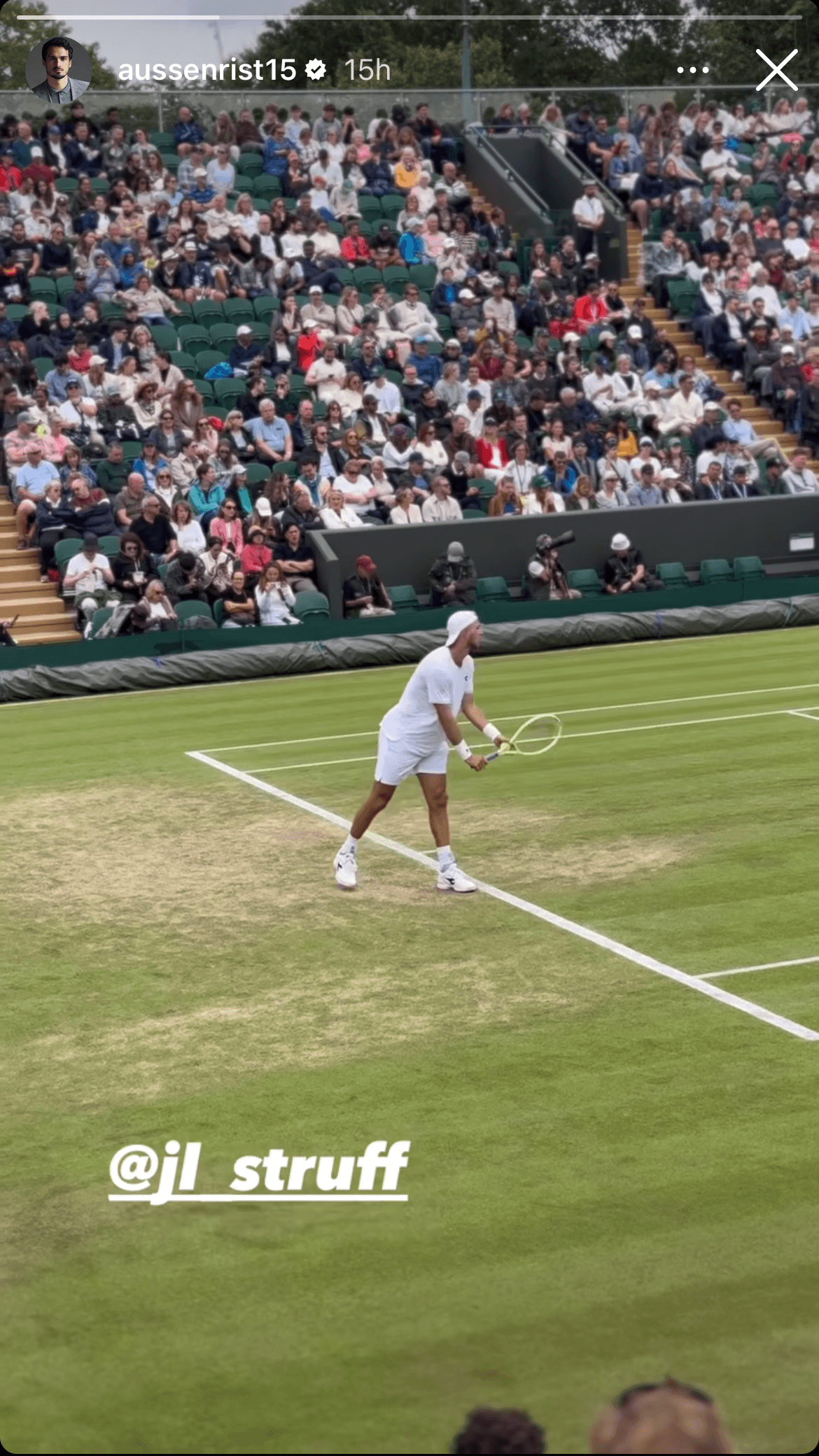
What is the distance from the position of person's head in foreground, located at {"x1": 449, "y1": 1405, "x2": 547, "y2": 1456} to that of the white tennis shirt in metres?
8.91

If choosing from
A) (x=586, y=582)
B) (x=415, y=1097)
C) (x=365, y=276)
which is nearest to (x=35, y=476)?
(x=365, y=276)

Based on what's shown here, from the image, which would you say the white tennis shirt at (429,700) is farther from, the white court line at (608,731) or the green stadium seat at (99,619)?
the green stadium seat at (99,619)

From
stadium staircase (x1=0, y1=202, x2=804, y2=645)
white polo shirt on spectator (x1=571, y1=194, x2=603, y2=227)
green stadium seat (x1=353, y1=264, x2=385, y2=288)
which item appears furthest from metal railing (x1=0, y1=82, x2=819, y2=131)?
stadium staircase (x1=0, y1=202, x2=804, y2=645)

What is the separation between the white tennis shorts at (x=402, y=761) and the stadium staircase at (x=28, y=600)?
38.0ft

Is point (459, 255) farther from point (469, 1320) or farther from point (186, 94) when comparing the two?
point (469, 1320)

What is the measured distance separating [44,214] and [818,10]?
36.0 meters

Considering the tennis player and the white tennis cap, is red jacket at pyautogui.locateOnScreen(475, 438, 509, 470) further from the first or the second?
the white tennis cap

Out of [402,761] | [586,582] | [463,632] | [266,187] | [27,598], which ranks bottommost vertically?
[586,582]

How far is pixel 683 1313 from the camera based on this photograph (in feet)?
22.0

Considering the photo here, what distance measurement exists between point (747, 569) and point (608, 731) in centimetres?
964

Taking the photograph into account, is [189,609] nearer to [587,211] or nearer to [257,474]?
[257,474]

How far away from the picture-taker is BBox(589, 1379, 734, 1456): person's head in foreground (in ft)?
10.5

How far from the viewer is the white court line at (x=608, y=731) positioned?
57.5ft

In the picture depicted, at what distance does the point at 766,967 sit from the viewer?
1087 centimetres
